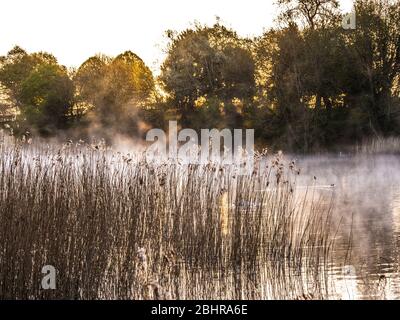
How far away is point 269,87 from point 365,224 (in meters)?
20.2

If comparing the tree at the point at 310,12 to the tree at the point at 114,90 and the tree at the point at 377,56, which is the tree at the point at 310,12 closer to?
the tree at the point at 377,56

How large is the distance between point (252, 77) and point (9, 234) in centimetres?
Answer: 2806

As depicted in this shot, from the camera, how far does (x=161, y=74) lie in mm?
36750

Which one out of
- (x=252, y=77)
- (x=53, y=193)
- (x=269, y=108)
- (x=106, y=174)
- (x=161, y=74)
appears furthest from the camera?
(x=161, y=74)

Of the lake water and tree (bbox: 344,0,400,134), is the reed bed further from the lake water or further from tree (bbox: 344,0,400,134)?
tree (bbox: 344,0,400,134)

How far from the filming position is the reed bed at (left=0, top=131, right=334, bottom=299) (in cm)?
681

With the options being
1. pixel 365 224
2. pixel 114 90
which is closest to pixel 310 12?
pixel 114 90

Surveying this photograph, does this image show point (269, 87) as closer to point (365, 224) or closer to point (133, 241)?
point (365, 224)

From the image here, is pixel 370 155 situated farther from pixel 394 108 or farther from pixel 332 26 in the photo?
pixel 332 26

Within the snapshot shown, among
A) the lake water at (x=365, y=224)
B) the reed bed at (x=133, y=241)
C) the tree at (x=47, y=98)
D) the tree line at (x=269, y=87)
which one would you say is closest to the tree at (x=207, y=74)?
the tree line at (x=269, y=87)

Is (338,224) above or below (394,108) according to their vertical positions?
below

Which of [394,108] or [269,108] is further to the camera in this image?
[269,108]

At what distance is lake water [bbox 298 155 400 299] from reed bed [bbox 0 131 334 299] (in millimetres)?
347
